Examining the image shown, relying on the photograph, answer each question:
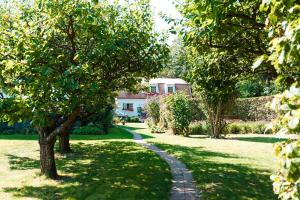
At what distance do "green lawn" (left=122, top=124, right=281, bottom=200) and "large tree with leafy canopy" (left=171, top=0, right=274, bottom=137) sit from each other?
3340 millimetres

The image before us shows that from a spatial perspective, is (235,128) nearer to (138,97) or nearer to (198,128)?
(198,128)

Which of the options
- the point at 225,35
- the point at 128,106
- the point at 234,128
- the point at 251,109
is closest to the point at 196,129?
the point at 234,128

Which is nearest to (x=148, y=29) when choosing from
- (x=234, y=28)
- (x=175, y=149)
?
(x=234, y=28)

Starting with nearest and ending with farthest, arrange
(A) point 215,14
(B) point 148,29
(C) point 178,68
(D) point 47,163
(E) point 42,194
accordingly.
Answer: (A) point 215,14 < (E) point 42,194 < (D) point 47,163 < (B) point 148,29 < (C) point 178,68

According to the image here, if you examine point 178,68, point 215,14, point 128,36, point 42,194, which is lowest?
point 42,194

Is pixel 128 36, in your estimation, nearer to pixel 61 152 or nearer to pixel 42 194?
pixel 42 194

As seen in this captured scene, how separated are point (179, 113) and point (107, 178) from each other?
1689cm

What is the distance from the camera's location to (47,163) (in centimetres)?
1215

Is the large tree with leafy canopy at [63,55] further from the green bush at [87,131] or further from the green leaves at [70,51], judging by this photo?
the green bush at [87,131]

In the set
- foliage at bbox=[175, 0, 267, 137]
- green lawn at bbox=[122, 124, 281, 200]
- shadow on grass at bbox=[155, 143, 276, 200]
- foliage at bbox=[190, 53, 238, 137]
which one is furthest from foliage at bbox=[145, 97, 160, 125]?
shadow on grass at bbox=[155, 143, 276, 200]

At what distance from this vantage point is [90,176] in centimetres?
1254

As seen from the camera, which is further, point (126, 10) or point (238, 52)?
point (126, 10)

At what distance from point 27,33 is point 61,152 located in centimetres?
903

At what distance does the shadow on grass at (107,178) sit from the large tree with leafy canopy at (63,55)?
143 centimetres
